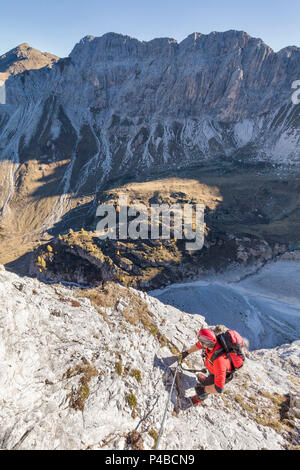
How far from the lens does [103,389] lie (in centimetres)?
680

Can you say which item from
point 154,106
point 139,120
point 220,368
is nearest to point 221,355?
point 220,368

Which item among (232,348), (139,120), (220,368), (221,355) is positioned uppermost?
(139,120)

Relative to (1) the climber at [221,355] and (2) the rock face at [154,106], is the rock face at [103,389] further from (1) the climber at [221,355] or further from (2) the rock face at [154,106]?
(2) the rock face at [154,106]

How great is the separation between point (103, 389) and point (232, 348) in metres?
4.13

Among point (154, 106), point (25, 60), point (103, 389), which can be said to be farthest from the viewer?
point (25, 60)

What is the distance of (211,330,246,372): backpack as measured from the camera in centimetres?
705

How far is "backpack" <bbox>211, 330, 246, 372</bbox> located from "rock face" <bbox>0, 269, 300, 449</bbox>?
2.14 m

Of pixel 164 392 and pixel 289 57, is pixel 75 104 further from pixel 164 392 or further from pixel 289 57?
pixel 164 392

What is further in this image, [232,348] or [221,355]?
[221,355]

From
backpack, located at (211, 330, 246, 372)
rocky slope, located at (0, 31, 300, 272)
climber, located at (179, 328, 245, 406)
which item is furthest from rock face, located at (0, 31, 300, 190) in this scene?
backpack, located at (211, 330, 246, 372)

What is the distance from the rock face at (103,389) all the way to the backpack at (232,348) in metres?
2.14

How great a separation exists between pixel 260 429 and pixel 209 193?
67.6 m

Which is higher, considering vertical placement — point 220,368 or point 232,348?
point 232,348

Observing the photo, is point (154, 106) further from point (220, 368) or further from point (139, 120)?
point (220, 368)
